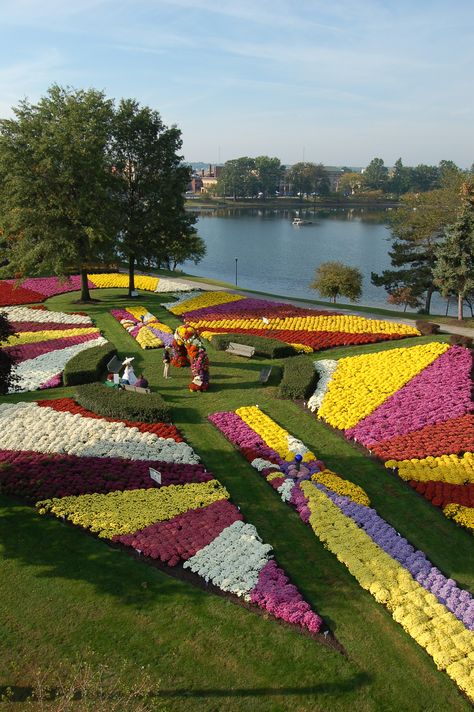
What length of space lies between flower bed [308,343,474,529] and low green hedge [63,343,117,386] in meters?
9.71

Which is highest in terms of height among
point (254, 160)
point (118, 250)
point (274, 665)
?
point (254, 160)

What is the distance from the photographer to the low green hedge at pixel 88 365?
938 inches

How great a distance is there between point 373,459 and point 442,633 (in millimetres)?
7403

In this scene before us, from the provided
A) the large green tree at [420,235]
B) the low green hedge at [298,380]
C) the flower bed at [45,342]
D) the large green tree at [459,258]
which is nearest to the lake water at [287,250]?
the large green tree at [420,235]

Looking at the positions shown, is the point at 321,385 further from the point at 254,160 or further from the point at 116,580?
the point at 254,160

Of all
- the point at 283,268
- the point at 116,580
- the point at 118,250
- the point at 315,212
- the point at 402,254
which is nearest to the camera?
the point at 116,580

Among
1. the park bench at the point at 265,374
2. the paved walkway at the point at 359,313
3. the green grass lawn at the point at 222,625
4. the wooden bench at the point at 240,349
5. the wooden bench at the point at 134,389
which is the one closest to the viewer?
the green grass lawn at the point at 222,625

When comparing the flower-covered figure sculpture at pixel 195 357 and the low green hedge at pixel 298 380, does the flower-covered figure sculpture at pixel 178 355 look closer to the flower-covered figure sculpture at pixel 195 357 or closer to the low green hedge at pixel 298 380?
the flower-covered figure sculpture at pixel 195 357

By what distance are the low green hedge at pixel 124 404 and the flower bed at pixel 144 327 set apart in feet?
27.8

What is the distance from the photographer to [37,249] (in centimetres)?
3531

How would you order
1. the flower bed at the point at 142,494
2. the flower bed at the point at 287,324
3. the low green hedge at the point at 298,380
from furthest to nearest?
the flower bed at the point at 287,324 < the low green hedge at the point at 298,380 < the flower bed at the point at 142,494

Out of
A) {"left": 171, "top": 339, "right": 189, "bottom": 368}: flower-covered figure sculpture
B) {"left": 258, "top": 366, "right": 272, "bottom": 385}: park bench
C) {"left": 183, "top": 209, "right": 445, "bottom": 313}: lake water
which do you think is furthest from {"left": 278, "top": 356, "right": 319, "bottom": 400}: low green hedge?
{"left": 183, "top": 209, "right": 445, "bottom": 313}: lake water

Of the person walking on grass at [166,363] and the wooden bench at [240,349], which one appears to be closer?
the person walking on grass at [166,363]

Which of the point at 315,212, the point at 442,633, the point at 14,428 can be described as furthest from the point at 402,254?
the point at 315,212
